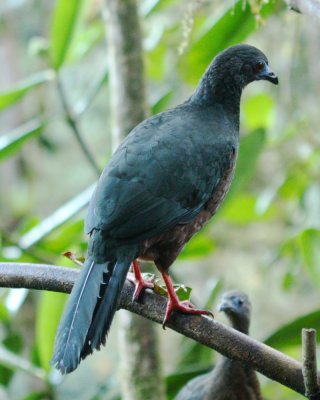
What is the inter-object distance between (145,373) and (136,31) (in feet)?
4.23

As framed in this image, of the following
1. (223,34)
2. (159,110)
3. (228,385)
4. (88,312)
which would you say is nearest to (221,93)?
(223,34)

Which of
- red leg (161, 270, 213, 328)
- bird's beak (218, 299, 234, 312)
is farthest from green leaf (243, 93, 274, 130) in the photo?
red leg (161, 270, 213, 328)

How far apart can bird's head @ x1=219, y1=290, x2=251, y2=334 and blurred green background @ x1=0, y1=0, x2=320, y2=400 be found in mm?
196

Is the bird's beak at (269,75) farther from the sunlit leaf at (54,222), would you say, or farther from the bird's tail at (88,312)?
the sunlit leaf at (54,222)

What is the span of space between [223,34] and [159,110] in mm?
554

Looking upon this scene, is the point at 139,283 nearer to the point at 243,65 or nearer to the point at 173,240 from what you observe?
the point at 173,240

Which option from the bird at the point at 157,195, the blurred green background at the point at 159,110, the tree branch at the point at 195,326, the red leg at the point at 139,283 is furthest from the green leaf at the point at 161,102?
the tree branch at the point at 195,326

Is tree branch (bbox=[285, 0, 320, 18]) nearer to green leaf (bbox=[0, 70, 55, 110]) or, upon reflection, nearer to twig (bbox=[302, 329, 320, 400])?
twig (bbox=[302, 329, 320, 400])

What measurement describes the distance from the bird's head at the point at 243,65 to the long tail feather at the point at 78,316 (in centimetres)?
86

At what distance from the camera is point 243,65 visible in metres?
2.51

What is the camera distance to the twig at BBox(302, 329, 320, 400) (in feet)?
5.44

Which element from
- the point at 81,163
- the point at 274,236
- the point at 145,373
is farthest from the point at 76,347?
the point at 81,163

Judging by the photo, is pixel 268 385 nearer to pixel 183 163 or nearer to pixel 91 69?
pixel 183 163

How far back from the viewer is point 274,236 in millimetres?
7102
